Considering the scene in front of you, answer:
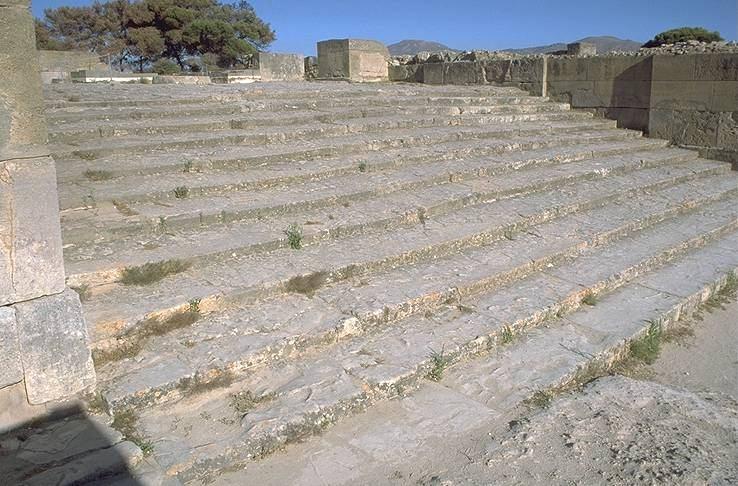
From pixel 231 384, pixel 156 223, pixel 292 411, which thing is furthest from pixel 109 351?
pixel 156 223

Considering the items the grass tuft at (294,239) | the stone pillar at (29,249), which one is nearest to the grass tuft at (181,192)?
the grass tuft at (294,239)

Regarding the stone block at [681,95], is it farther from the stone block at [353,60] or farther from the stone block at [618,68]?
the stone block at [353,60]

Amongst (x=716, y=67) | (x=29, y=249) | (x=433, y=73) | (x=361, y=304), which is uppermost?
(x=433, y=73)

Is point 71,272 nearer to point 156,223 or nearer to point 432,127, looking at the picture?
point 156,223

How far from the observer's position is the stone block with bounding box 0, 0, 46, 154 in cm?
233

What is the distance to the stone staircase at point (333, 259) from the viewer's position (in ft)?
9.23

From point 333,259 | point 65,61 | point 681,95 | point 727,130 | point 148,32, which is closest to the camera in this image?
point 333,259

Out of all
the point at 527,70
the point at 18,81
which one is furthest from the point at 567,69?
the point at 18,81

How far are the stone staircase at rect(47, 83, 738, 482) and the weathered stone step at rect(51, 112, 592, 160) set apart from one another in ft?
0.08

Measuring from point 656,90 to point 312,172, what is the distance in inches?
254

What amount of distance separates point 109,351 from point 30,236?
0.71 m

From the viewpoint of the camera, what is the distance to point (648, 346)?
12.1 feet

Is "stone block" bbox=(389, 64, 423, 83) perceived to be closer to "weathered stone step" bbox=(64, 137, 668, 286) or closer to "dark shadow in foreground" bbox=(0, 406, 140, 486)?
"weathered stone step" bbox=(64, 137, 668, 286)

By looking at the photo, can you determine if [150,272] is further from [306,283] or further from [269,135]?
[269,135]
